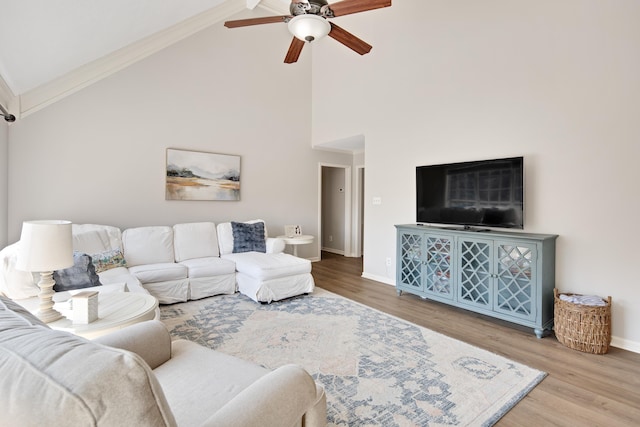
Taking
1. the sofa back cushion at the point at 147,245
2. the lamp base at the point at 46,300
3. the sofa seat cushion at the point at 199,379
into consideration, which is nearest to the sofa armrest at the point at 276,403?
the sofa seat cushion at the point at 199,379

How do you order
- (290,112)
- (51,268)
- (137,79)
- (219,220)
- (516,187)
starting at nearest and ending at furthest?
(51,268), (516,187), (137,79), (219,220), (290,112)

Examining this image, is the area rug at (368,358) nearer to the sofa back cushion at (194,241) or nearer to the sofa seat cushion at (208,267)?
the sofa seat cushion at (208,267)

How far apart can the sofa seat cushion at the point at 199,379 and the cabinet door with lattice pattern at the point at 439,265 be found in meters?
2.69

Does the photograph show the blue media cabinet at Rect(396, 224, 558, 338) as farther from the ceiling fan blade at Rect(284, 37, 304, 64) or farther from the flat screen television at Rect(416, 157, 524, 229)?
the ceiling fan blade at Rect(284, 37, 304, 64)

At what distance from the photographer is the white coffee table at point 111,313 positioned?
5.61 ft

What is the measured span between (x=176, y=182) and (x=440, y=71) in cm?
393

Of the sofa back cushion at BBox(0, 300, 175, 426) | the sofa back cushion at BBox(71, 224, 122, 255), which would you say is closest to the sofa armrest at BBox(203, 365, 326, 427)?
the sofa back cushion at BBox(0, 300, 175, 426)

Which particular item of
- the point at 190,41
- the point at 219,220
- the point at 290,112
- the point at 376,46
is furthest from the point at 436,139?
the point at 190,41

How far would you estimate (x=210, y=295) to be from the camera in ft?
12.8

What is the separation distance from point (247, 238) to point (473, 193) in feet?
9.98

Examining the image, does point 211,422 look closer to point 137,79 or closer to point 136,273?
point 136,273

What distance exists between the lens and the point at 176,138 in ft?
15.2

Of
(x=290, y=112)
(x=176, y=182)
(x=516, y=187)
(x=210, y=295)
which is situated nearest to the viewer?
(x=516, y=187)

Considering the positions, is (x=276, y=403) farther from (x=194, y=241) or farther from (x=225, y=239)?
(x=225, y=239)
